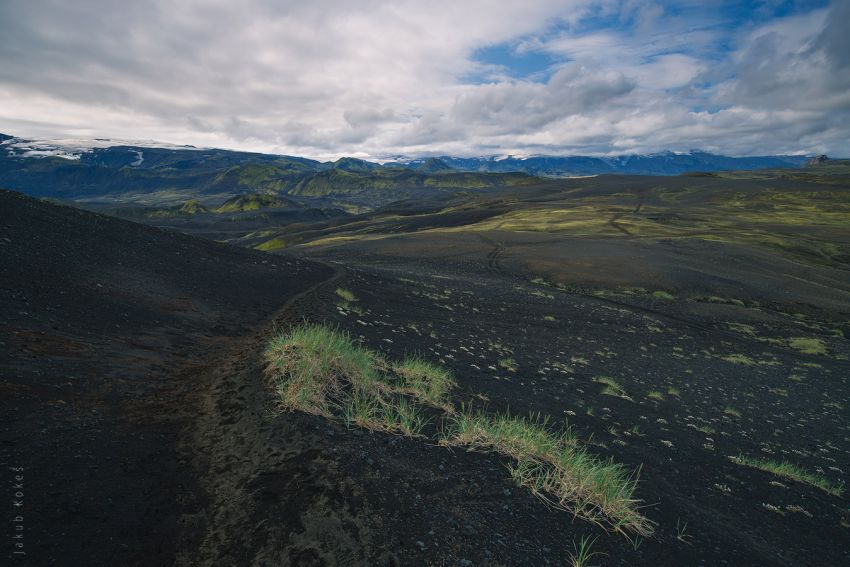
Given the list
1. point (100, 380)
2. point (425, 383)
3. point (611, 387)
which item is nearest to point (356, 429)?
point (425, 383)

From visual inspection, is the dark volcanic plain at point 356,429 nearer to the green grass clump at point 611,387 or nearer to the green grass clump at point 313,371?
the green grass clump at point 611,387

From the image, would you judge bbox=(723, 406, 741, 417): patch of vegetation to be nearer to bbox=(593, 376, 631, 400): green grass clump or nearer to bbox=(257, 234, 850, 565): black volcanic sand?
bbox=(257, 234, 850, 565): black volcanic sand

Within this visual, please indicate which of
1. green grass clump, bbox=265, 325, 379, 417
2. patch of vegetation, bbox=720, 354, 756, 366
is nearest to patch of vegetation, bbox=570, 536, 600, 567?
green grass clump, bbox=265, 325, 379, 417

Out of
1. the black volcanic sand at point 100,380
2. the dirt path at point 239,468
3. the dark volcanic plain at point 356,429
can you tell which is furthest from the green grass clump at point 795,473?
the black volcanic sand at point 100,380

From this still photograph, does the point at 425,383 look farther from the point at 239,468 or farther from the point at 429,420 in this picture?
the point at 239,468

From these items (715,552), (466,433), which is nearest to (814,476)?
(715,552)
